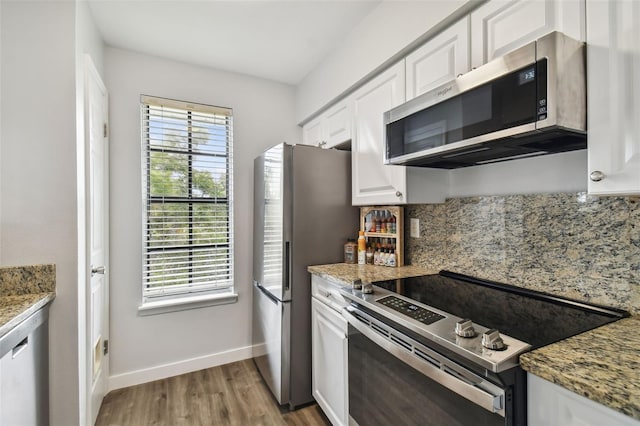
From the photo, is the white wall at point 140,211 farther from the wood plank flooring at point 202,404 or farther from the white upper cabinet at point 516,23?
the white upper cabinet at point 516,23

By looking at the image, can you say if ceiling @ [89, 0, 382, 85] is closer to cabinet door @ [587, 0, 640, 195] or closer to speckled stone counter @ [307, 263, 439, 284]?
cabinet door @ [587, 0, 640, 195]

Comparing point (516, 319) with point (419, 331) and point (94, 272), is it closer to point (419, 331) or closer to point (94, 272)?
point (419, 331)

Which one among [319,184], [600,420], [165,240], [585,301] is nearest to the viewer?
[600,420]

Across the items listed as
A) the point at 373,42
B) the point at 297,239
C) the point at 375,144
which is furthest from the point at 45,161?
the point at 373,42

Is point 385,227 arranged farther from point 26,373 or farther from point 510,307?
point 26,373

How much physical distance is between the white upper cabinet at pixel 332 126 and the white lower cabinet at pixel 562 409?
1.71 metres

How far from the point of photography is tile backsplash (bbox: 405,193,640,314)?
1.06 m

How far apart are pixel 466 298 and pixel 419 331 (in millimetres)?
402

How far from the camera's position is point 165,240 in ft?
7.76

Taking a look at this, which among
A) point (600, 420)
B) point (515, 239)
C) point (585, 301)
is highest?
point (515, 239)

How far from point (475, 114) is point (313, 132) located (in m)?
1.75

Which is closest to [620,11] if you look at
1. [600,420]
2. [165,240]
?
[600,420]

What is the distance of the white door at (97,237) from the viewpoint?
1654 mm

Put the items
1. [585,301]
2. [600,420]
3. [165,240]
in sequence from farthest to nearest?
1. [165,240]
2. [585,301]
3. [600,420]
